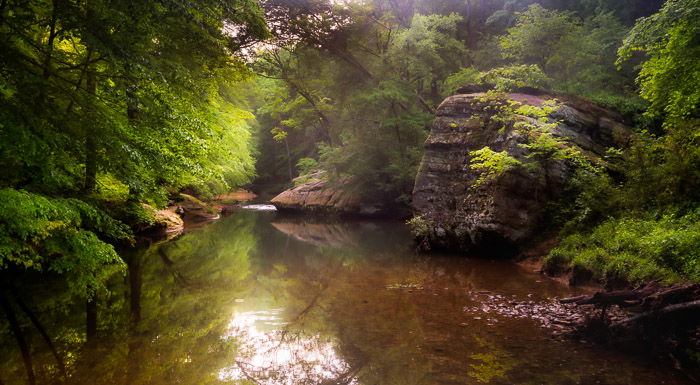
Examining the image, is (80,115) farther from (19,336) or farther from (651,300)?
(651,300)

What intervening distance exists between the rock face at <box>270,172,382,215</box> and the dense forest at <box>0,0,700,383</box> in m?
3.55

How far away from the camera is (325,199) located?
24.7 meters

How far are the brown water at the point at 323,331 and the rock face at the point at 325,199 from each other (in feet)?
43.3

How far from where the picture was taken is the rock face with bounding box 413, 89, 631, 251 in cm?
1017

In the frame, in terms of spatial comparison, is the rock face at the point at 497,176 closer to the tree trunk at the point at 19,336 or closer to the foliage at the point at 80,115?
the foliage at the point at 80,115

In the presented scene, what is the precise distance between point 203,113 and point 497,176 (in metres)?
8.67

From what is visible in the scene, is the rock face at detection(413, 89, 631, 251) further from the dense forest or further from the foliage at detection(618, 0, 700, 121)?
the foliage at detection(618, 0, 700, 121)

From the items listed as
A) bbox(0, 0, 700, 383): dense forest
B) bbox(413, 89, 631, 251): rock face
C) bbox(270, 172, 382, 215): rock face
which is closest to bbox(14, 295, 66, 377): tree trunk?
bbox(0, 0, 700, 383): dense forest

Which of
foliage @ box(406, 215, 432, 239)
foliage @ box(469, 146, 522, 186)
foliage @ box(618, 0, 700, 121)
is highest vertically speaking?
foliage @ box(618, 0, 700, 121)

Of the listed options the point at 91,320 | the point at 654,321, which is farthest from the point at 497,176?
the point at 91,320

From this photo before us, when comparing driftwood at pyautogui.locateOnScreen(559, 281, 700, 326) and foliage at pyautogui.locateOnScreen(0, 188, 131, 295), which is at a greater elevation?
foliage at pyautogui.locateOnScreen(0, 188, 131, 295)

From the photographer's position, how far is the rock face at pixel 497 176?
10.2 metres

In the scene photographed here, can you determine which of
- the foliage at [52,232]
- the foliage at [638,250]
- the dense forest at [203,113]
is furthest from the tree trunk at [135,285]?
the foliage at [638,250]

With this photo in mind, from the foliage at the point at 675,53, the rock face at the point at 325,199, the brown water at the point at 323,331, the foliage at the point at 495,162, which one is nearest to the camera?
the brown water at the point at 323,331
